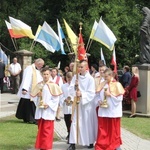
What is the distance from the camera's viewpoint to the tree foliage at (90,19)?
118 feet

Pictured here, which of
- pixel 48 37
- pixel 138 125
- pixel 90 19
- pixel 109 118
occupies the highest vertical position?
pixel 90 19

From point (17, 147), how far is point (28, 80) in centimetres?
352

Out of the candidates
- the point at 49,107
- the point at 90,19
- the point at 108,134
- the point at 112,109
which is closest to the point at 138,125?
the point at 108,134

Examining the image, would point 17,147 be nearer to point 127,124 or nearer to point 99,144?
point 99,144

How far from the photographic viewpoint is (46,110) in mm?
9312

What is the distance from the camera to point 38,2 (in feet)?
136

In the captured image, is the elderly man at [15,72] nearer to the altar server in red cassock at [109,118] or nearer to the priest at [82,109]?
the priest at [82,109]

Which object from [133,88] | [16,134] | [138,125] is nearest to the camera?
[16,134]

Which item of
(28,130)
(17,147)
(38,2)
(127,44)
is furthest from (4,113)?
(38,2)

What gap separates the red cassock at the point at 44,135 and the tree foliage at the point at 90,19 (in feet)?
85.8

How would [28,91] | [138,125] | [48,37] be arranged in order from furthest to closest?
[48,37] < [138,125] < [28,91]

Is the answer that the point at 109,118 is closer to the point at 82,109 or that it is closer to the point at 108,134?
the point at 108,134

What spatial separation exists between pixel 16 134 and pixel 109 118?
307 centimetres

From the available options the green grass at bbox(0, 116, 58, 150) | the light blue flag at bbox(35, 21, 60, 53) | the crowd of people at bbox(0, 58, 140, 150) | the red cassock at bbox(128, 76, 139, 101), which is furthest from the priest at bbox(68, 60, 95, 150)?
the light blue flag at bbox(35, 21, 60, 53)
